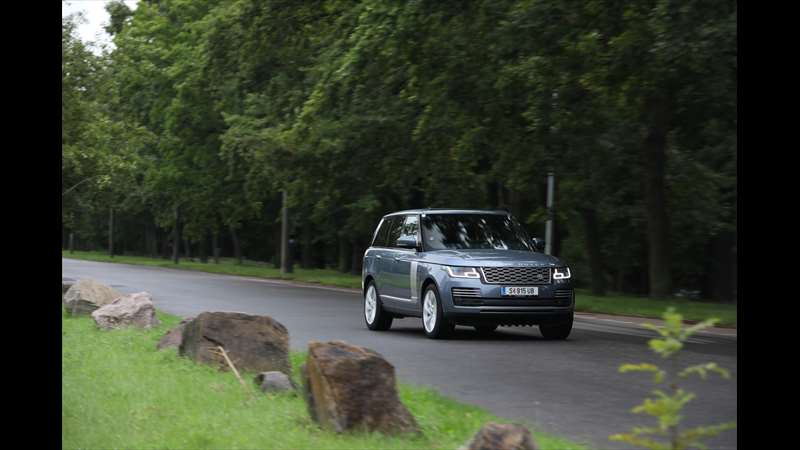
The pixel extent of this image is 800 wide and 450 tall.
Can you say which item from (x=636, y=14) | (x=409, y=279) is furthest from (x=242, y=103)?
(x=409, y=279)

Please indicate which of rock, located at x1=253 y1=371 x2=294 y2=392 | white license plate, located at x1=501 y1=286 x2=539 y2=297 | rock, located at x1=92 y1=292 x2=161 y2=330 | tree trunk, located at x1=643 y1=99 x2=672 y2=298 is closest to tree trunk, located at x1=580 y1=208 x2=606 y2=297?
tree trunk, located at x1=643 y1=99 x2=672 y2=298

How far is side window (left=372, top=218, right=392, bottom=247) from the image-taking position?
786 inches

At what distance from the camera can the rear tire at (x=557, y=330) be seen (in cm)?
1777

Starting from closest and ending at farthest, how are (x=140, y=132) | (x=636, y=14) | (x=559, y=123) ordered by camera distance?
(x=636, y=14) → (x=559, y=123) → (x=140, y=132)

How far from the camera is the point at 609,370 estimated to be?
13805mm

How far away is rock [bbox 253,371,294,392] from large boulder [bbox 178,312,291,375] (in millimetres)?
1057

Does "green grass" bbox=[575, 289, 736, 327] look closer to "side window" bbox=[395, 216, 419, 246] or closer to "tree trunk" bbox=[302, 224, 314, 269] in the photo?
"side window" bbox=[395, 216, 419, 246]

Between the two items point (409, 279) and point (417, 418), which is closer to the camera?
point (417, 418)

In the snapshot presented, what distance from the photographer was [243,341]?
12336mm
